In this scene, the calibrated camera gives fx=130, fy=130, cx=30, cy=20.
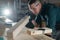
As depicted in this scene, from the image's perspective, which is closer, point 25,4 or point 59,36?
point 59,36

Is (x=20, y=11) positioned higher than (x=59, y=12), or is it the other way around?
(x=59, y=12)

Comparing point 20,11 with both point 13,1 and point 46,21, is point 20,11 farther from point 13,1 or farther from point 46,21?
point 46,21

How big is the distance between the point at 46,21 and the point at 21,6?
274cm

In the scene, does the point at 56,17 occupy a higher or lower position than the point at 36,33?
higher

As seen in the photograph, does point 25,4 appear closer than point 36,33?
No

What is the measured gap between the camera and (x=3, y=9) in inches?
176

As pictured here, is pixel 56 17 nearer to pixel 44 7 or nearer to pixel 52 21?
pixel 52 21

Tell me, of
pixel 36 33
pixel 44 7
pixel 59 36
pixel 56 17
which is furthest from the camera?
pixel 44 7

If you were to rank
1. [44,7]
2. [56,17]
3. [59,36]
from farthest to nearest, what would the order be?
[44,7] → [56,17] → [59,36]

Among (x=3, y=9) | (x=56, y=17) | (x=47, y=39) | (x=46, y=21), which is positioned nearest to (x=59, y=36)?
(x=47, y=39)

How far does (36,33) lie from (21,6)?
315cm

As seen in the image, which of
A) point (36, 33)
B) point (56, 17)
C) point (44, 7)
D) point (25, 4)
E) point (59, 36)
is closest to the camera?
point (59, 36)

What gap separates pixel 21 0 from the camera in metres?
4.32

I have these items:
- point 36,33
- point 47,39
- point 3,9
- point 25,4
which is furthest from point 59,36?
point 3,9
